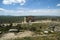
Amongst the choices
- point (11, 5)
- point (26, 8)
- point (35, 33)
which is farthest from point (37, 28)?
point (11, 5)

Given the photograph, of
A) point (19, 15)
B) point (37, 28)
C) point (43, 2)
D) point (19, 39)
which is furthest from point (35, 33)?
point (43, 2)

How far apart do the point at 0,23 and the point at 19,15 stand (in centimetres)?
46

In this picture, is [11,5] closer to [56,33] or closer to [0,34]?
[0,34]

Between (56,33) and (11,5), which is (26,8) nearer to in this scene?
(11,5)

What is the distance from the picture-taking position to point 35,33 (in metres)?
2.66

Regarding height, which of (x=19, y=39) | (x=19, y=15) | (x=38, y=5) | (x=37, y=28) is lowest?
(x=19, y=39)

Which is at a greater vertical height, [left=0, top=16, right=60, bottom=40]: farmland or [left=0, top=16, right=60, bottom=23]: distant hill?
[left=0, top=16, right=60, bottom=23]: distant hill

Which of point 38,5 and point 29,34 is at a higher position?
point 38,5

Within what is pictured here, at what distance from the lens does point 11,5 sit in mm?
2631

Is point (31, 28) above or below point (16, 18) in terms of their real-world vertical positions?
below

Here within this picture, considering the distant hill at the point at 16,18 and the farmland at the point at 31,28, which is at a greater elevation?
the distant hill at the point at 16,18

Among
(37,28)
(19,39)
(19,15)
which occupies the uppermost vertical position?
(19,15)

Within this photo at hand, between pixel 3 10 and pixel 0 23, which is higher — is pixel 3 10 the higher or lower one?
the higher one

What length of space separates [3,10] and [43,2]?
3.08 ft
